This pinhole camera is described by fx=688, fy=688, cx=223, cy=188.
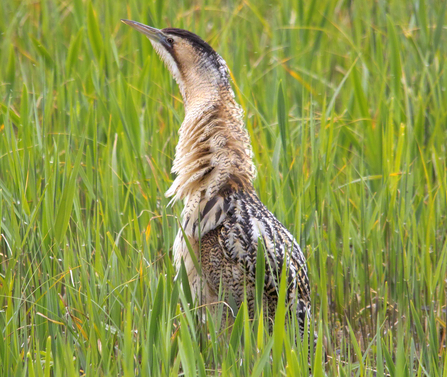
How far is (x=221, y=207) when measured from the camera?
260 cm

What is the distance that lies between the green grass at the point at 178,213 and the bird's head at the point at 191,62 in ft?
0.95

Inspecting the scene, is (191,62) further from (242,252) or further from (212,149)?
(242,252)

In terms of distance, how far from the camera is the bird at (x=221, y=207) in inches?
98.7

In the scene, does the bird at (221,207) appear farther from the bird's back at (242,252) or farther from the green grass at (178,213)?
the green grass at (178,213)

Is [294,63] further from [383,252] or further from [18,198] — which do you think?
[18,198]

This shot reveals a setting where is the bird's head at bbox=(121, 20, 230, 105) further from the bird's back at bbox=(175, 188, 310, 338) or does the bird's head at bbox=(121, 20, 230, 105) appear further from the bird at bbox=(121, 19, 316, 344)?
the bird's back at bbox=(175, 188, 310, 338)

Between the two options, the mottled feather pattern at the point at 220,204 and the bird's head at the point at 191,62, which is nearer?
the mottled feather pattern at the point at 220,204

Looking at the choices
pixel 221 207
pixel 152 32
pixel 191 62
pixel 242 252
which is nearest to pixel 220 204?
pixel 221 207

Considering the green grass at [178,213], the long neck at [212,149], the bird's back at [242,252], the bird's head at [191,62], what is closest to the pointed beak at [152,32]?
the bird's head at [191,62]

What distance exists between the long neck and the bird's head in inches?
0.9

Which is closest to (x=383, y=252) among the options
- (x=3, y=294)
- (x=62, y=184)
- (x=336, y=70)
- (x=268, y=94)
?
(x=268, y=94)

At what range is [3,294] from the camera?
2.27m

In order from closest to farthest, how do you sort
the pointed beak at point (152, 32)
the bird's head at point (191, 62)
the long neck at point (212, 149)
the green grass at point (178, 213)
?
1. the green grass at point (178, 213)
2. the long neck at point (212, 149)
3. the bird's head at point (191, 62)
4. the pointed beak at point (152, 32)

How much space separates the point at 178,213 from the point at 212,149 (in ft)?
1.08
